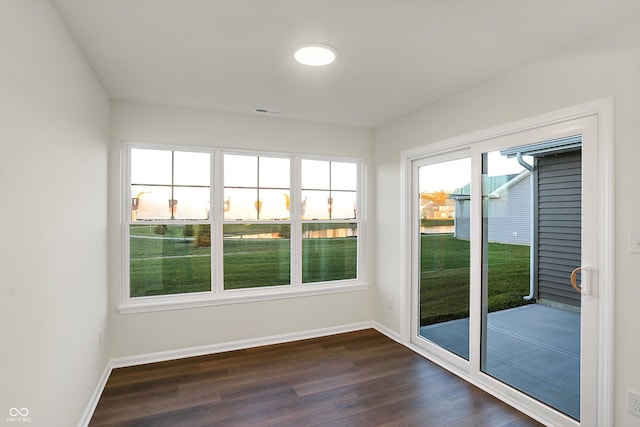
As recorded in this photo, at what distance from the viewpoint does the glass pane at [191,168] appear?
3582 millimetres

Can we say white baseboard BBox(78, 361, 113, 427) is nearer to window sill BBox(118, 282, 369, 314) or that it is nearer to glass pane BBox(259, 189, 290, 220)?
window sill BBox(118, 282, 369, 314)

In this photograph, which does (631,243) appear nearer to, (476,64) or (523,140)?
(523,140)

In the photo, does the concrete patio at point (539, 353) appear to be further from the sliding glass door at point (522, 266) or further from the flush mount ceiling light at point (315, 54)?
the flush mount ceiling light at point (315, 54)

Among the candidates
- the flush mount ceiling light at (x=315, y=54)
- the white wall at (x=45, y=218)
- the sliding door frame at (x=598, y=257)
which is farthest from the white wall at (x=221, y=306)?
the flush mount ceiling light at (x=315, y=54)

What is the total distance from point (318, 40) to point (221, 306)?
111 inches

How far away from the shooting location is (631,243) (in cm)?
195

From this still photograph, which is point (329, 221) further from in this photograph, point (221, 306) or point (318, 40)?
point (318, 40)

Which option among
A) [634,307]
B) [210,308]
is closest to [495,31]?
[634,307]

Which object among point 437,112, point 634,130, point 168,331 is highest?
point 437,112

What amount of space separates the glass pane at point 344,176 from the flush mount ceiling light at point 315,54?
1.98 metres

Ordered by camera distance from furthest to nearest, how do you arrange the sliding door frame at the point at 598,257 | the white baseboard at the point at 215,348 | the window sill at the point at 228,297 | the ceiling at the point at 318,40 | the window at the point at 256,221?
the window at the point at 256,221 → the window sill at the point at 228,297 → the white baseboard at the point at 215,348 → the sliding door frame at the point at 598,257 → the ceiling at the point at 318,40

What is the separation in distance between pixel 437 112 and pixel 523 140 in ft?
3.26

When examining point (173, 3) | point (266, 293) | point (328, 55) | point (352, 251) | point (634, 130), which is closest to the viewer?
point (173, 3)

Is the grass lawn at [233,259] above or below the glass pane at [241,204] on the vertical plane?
below
